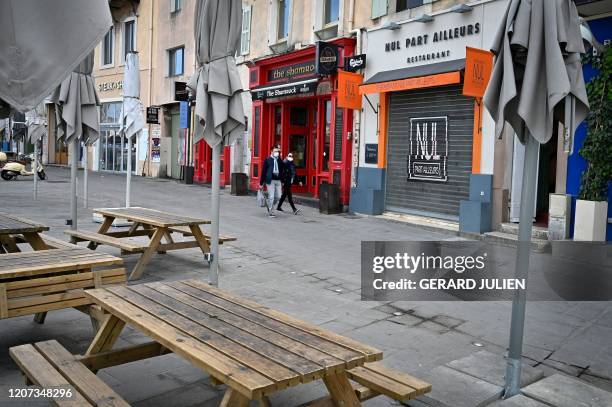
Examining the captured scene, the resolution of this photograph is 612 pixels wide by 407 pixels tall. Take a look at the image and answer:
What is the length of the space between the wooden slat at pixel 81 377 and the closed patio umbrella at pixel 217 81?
8.78 feet

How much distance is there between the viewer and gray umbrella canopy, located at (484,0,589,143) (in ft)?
12.6

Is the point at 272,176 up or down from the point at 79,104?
down

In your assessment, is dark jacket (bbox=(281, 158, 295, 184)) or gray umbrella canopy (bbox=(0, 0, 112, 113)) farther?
dark jacket (bbox=(281, 158, 295, 184))

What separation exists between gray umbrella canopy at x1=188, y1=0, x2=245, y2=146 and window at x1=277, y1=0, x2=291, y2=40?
39.8 ft

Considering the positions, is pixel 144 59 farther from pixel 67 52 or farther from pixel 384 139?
pixel 67 52

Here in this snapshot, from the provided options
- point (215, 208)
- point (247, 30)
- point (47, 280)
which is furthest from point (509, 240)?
point (247, 30)

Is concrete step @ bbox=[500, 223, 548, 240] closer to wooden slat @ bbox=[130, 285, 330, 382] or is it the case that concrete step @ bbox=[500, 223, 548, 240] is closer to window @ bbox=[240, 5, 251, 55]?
wooden slat @ bbox=[130, 285, 330, 382]

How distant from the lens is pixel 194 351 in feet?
9.20

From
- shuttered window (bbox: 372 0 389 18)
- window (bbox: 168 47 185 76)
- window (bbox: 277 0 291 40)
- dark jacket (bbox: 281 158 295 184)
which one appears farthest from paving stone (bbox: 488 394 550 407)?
window (bbox: 168 47 185 76)

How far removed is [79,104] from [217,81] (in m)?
3.18

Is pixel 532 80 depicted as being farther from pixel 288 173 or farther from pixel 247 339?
→ pixel 288 173

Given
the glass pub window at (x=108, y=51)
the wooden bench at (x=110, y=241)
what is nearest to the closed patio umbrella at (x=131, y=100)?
the wooden bench at (x=110, y=241)

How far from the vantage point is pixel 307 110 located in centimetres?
1841

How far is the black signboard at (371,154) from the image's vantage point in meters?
14.5
